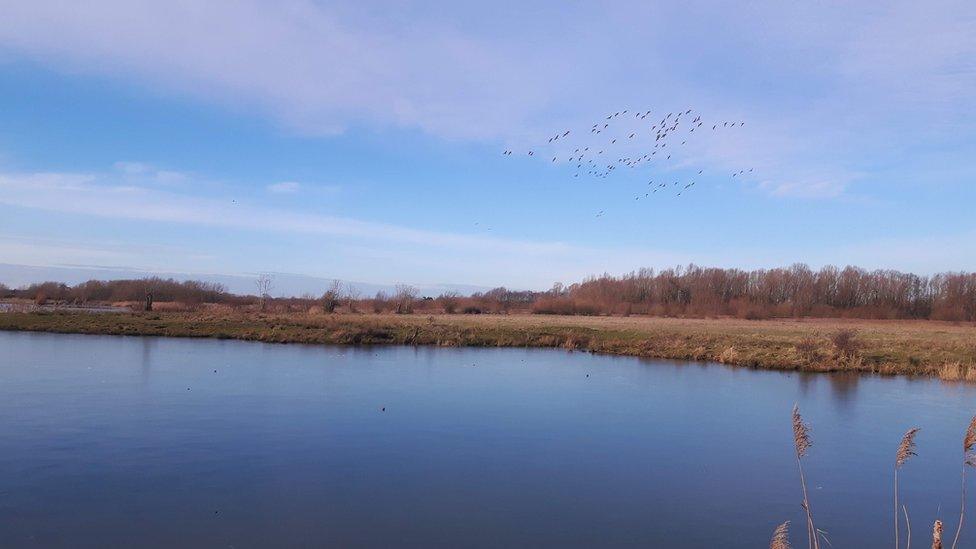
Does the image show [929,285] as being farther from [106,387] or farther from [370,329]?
[106,387]

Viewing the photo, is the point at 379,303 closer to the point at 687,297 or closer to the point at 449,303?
the point at 449,303

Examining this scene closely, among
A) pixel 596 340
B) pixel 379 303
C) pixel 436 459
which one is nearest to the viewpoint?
pixel 436 459

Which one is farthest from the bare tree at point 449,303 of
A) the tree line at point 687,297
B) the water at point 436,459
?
the water at point 436,459

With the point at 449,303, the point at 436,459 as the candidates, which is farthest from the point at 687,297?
the point at 436,459

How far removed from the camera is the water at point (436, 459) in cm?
744

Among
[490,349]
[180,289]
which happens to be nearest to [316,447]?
[490,349]

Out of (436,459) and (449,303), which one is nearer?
(436,459)

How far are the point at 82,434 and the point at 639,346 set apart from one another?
73.5 ft

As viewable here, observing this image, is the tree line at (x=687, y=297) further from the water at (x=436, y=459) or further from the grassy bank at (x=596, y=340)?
the water at (x=436, y=459)

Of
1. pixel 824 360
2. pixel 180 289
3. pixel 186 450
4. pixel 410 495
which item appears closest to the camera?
pixel 410 495

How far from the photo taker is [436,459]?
10281mm

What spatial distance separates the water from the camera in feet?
24.4

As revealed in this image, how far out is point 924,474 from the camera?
34.4 feet

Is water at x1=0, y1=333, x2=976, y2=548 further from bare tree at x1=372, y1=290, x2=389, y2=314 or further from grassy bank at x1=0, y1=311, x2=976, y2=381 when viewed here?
bare tree at x1=372, y1=290, x2=389, y2=314
